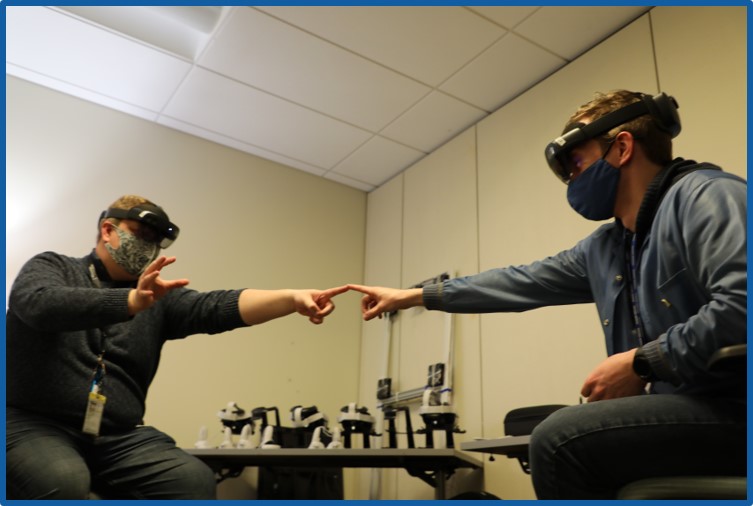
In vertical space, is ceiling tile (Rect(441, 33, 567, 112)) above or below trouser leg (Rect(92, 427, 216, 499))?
above

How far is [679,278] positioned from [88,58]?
3515 mm

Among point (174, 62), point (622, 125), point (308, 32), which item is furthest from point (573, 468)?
point (174, 62)

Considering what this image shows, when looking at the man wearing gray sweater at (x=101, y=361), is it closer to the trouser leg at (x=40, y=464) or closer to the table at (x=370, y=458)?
the trouser leg at (x=40, y=464)

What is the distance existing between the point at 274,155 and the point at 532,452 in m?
3.72

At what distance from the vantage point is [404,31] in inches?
136

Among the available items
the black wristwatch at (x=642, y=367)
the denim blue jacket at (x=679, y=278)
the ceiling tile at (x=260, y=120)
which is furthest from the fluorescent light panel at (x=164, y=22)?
the black wristwatch at (x=642, y=367)

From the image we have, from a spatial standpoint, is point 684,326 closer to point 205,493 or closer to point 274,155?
point 205,493

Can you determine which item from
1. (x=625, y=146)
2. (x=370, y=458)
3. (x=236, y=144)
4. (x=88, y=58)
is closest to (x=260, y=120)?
(x=236, y=144)

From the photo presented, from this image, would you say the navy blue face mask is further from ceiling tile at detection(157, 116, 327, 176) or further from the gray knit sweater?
ceiling tile at detection(157, 116, 327, 176)

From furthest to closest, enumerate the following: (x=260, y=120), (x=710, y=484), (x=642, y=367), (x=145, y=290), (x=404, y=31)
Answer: (x=260, y=120) → (x=404, y=31) → (x=145, y=290) → (x=642, y=367) → (x=710, y=484)

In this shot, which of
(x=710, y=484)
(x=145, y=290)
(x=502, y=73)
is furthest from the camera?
(x=502, y=73)

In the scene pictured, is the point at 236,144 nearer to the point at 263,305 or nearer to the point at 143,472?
the point at 263,305

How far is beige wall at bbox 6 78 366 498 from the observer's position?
389 cm

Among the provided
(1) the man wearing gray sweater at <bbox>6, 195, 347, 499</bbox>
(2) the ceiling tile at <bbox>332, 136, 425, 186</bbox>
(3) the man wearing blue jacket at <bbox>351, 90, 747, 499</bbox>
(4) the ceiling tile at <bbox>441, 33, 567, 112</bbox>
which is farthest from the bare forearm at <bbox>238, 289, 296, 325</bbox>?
(2) the ceiling tile at <bbox>332, 136, 425, 186</bbox>
